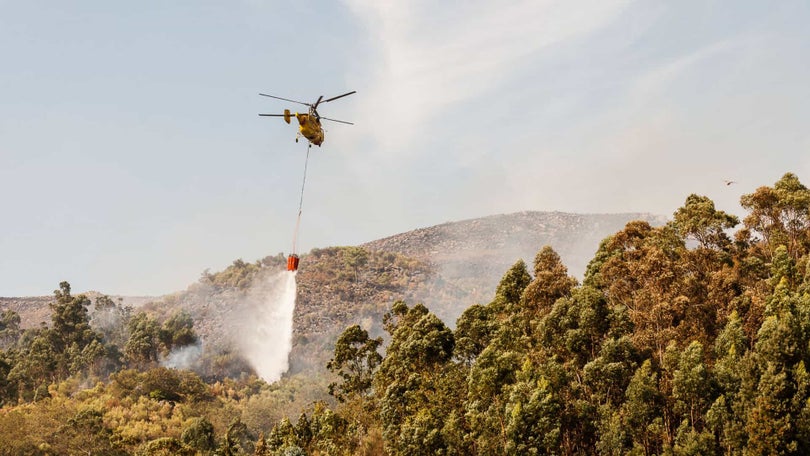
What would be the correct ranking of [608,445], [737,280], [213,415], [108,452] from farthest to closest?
[213,415], [108,452], [737,280], [608,445]

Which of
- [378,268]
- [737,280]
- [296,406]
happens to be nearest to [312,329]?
[378,268]

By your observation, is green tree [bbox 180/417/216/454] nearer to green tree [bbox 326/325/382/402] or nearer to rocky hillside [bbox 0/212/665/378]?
green tree [bbox 326/325/382/402]

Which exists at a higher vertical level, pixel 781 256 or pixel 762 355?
pixel 781 256

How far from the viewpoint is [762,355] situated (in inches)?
1277

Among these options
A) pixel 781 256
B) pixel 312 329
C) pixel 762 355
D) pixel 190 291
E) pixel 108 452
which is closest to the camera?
pixel 762 355

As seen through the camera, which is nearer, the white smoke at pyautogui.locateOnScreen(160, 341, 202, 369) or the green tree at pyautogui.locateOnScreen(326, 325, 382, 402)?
the green tree at pyautogui.locateOnScreen(326, 325, 382, 402)

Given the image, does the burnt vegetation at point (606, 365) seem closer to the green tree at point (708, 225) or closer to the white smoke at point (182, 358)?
the green tree at point (708, 225)

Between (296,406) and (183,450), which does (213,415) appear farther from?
(183,450)

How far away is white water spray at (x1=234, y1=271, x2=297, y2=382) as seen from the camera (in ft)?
413

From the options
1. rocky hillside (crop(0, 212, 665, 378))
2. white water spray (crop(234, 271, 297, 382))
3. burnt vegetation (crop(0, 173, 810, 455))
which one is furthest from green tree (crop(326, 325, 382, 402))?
rocky hillside (crop(0, 212, 665, 378))

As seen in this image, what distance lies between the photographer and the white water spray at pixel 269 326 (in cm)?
12599

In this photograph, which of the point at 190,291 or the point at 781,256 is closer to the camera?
the point at 781,256

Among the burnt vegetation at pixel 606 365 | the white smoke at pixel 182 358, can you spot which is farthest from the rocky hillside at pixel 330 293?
the burnt vegetation at pixel 606 365

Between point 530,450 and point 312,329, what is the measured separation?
11373 centimetres
